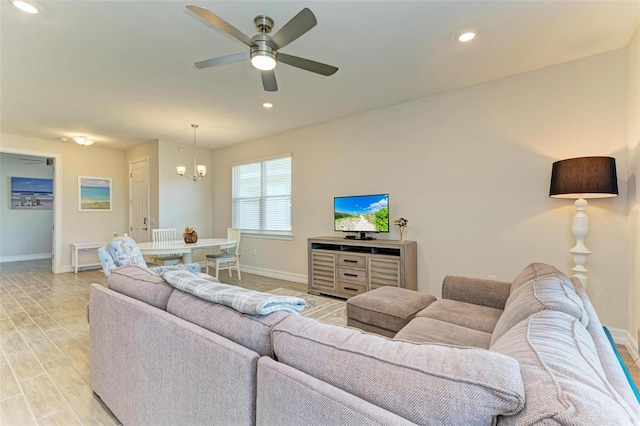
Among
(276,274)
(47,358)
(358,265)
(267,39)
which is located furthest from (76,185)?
(267,39)

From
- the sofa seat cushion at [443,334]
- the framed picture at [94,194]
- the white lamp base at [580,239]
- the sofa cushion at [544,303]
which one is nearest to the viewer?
the sofa cushion at [544,303]

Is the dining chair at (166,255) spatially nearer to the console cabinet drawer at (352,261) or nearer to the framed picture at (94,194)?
the framed picture at (94,194)

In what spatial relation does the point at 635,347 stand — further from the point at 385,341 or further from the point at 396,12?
the point at 396,12

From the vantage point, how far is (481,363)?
661mm

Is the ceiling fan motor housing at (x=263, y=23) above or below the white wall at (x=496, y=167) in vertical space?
above

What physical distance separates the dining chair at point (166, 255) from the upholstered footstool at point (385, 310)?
124 inches

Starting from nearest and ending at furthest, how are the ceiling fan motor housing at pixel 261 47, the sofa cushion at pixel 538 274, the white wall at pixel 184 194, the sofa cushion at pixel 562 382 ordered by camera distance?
the sofa cushion at pixel 562 382
the sofa cushion at pixel 538 274
the ceiling fan motor housing at pixel 261 47
the white wall at pixel 184 194

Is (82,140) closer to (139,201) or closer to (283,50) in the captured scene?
(139,201)

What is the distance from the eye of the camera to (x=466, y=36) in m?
2.42

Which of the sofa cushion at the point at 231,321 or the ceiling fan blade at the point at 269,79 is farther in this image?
the ceiling fan blade at the point at 269,79

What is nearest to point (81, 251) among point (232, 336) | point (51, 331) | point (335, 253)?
point (51, 331)

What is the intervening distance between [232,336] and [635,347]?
3.30m

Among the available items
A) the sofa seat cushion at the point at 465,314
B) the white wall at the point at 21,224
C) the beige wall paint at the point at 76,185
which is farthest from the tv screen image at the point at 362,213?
the white wall at the point at 21,224

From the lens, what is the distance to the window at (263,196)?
17.6 ft
